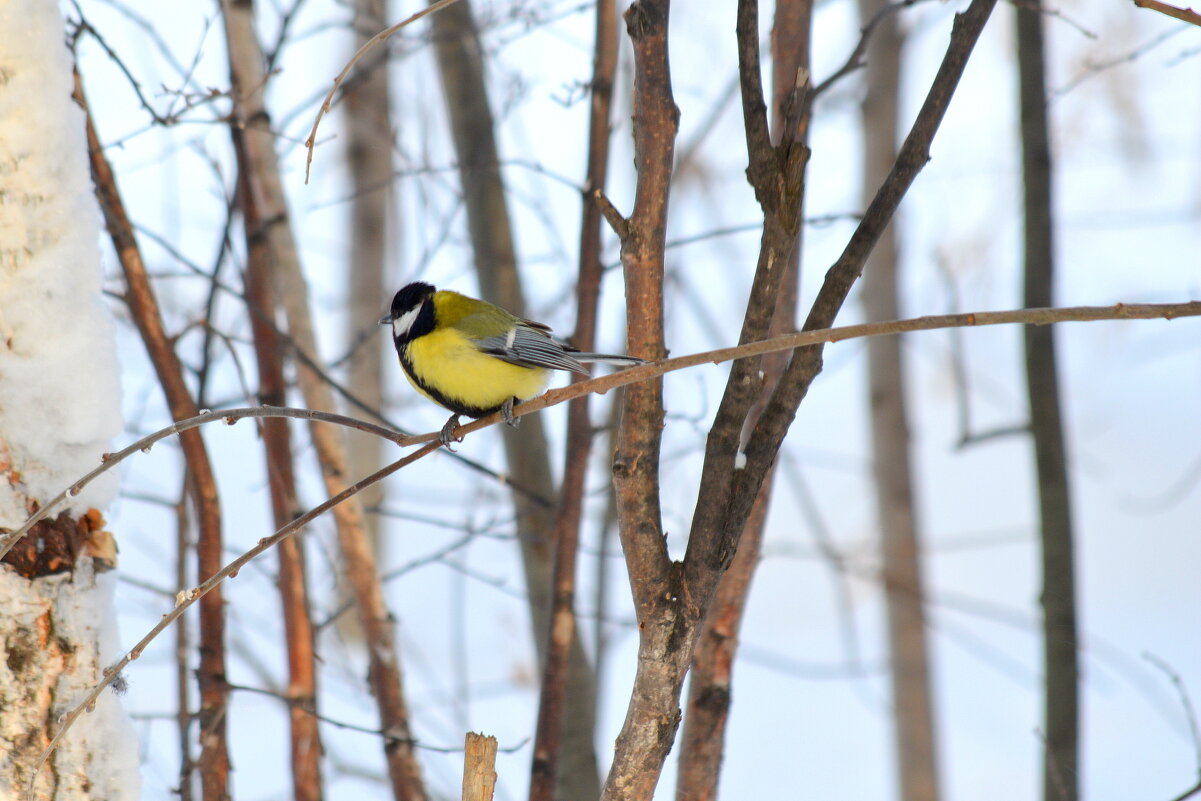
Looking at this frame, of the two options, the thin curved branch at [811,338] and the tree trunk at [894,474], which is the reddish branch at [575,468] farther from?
the tree trunk at [894,474]

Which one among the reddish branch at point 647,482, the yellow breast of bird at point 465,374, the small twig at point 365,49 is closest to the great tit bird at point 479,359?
the yellow breast of bird at point 465,374

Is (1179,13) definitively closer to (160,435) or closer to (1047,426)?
(160,435)

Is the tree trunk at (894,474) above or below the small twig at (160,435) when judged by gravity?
above

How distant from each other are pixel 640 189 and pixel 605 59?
106 cm

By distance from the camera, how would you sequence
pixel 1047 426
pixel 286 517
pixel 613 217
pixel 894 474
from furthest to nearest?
pixel 894 474 < pixel 1047 426 < pixel 286 517 < pixel 613 217

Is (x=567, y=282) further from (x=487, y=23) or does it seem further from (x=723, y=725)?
(x=723, y=725)

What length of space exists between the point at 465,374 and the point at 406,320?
0.30 m

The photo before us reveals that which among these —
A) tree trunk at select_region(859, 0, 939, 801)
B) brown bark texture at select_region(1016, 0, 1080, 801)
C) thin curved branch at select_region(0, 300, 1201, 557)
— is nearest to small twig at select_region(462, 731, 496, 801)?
thin curved branch at select_region(0, 300, 1201, 557)

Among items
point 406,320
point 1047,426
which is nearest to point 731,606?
point 406,320

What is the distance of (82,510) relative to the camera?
57.1 inches

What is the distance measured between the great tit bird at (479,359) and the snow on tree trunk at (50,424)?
756mm

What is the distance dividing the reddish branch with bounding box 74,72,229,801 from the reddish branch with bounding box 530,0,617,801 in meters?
0.61

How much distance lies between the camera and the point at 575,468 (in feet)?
7.19

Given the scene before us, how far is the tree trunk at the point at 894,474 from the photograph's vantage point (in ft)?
12.0
